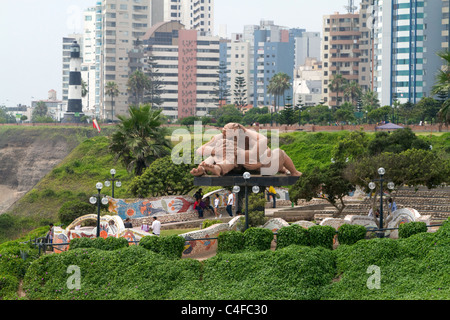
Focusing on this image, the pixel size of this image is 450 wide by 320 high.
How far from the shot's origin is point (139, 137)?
42.1 meters

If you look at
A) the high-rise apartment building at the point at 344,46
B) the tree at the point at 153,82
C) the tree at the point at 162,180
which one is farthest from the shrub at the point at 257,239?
the high-rise apartment building at the point at 344,46

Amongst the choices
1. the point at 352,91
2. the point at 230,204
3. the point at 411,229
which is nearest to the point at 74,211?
the point at 230,204

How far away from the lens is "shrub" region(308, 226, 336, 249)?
2336cm

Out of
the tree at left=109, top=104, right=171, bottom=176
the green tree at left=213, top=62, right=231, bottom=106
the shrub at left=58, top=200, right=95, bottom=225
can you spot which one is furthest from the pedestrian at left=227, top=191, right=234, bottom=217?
the green tree at left=213, top=62, right=231, bottom=106

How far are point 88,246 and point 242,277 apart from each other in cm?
570

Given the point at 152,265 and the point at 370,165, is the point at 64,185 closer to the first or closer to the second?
the point at 370,165

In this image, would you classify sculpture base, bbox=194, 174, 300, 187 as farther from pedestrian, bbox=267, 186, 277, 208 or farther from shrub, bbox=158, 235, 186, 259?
pedestrian, bbox=267, 186, 277, 208

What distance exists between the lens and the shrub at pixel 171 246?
23172mm

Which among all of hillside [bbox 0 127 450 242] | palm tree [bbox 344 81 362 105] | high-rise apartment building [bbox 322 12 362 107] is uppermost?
high-rise apartment building [bbox 322 12 362 107]

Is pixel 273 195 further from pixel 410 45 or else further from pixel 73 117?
pixel 73 117

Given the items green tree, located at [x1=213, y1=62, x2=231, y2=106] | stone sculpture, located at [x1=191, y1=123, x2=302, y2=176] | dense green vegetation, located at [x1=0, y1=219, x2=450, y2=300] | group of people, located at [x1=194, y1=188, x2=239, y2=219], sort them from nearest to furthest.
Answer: dense green vegetation, located at [x1=0, y1=219, x2=450, y2=300] → stone sculpture, located at [x1=191, y1=123, x2=302, y2=176] → group of people, located at [x1=194, y1=188, x2=239, y2=219] → green tree, located at [x1=213, y1=62, x2=231, y2=106]

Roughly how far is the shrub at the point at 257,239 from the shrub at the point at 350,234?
7.95 feet

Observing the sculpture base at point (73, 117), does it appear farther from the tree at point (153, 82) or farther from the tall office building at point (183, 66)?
the tall office building at point (183, 66)

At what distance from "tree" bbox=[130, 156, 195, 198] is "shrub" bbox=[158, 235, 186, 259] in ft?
54.7
